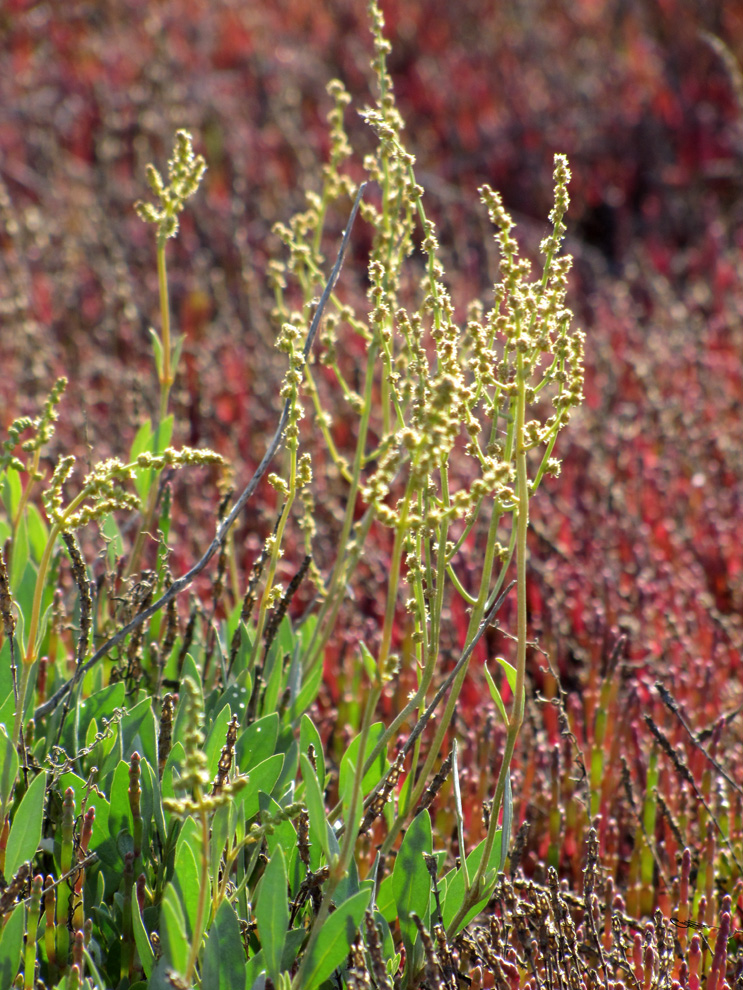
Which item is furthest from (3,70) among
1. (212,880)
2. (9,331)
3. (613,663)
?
(212,880)

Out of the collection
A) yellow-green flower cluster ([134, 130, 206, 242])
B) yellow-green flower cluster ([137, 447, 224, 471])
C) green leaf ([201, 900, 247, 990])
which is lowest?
green leaf ([201, 900, 247, 990])

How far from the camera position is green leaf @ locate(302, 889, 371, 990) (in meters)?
1.08

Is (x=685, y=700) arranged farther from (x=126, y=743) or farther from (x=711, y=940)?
(x=126, y=743)

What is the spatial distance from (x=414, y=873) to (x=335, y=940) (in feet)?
0.68

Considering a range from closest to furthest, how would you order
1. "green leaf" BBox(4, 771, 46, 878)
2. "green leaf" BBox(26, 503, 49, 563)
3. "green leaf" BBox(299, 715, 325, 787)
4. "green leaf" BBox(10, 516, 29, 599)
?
"green leaf" BBox(4, 771, 46, 878)
"green leaf" BBox(299, 715, 325, 787)
"green leaf" BBox(10, 516, 29, 599)
"green leaf" BBox(26, 503, 49, 563)

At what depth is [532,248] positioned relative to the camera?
470cm

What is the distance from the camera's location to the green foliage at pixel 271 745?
1.08 metres

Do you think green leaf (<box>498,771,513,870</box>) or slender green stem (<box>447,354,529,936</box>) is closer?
slender green stem (<box>447,354,529,936</box>)

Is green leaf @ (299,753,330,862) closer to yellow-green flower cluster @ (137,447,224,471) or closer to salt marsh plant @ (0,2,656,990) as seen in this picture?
salt marsh plant @ (0,2,656,990)

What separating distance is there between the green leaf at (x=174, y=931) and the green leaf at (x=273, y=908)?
0.29ft

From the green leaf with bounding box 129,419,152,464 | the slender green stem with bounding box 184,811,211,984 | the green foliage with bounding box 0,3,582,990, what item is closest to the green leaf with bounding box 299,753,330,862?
the green foliage with bounding box 0,3,582,990

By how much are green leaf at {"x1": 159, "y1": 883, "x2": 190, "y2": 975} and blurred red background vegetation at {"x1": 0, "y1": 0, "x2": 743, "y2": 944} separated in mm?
746

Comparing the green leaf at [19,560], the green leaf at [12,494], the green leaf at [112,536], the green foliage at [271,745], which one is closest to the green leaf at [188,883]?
the green foliage at [271,745]

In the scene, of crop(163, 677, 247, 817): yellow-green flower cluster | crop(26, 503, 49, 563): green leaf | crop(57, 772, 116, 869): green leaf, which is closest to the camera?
crop(163, 677, 247, 817): yellow-green flower cluster
